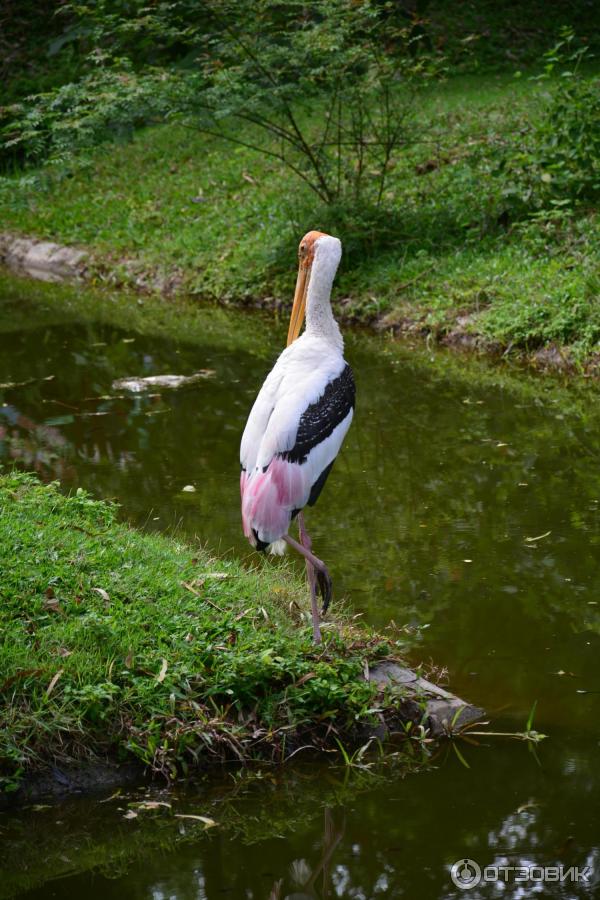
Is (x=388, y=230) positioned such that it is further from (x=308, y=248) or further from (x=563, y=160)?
(x=308, y=248)

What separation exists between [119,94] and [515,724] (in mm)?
9130

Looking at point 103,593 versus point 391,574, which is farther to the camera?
point 391,574

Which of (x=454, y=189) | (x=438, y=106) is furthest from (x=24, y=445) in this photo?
(x=438, y=106)

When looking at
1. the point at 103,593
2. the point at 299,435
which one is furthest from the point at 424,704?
the point at 103,593

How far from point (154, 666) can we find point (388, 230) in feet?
27.6

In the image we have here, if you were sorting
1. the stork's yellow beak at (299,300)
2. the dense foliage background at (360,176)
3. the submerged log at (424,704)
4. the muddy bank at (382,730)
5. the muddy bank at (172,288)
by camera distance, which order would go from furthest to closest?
1. the dense foliage background at (360,176)
2. the muddy bank at (172,288)
3. the stork's yellow beak at (299,300)
4. the submerged log at (424,704)
5. the muddy bank at (382,730)

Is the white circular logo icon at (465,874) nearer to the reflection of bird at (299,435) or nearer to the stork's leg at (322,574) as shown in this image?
the reflection of bird at (299,435)

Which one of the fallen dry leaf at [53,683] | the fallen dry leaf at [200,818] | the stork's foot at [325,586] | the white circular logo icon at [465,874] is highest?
the fallen dry leaf at [53,683]

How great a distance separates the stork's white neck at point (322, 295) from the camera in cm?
524

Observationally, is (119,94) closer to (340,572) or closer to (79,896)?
(340,572)

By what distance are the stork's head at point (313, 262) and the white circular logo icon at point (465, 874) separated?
256 centimetres

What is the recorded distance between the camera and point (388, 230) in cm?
1206

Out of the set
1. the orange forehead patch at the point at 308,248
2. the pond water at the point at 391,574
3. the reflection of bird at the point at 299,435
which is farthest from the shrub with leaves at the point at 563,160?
the reflection of bird at the point at 299,435

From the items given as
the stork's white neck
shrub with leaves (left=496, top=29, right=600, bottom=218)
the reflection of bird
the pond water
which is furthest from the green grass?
the reflection of bird
